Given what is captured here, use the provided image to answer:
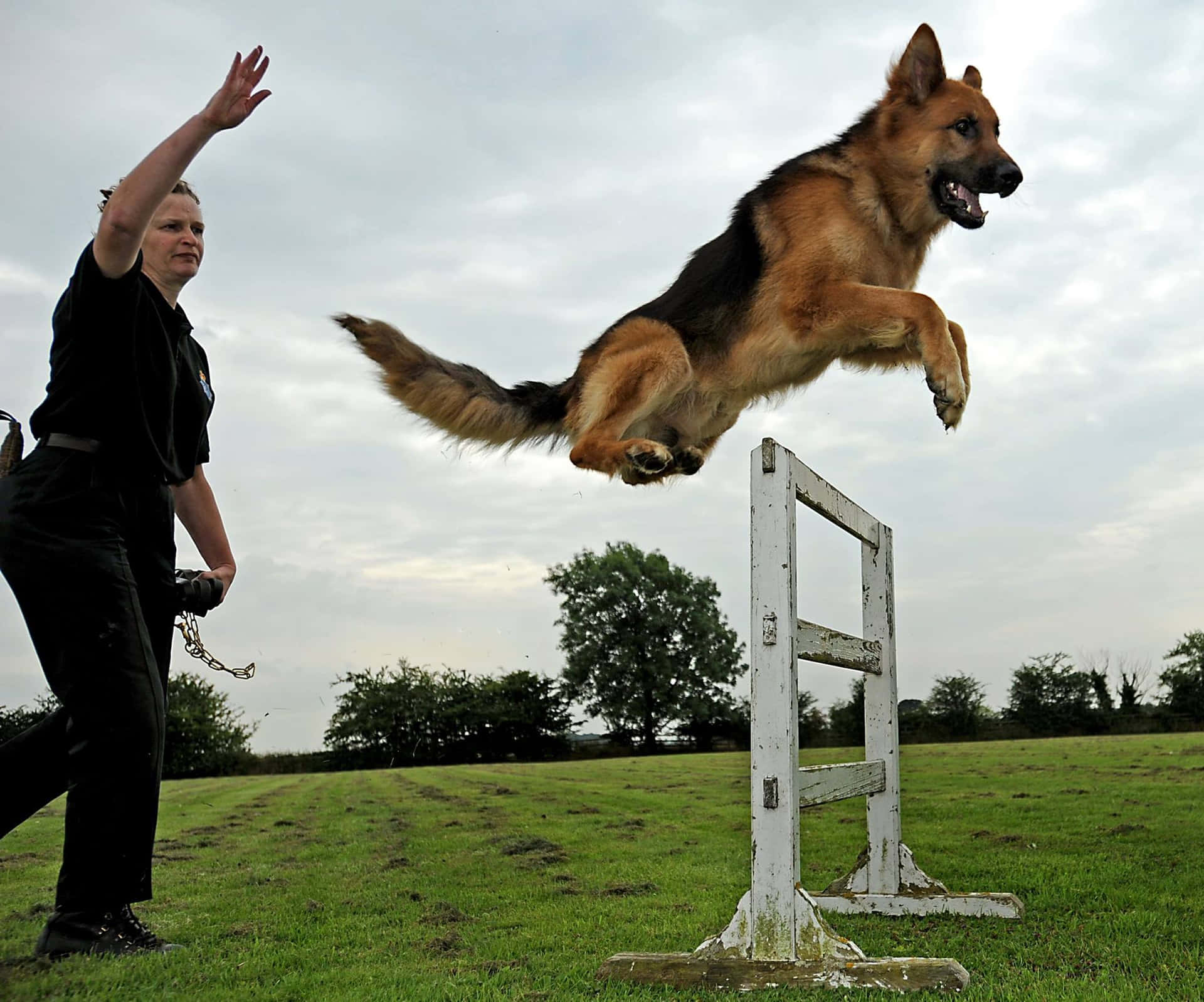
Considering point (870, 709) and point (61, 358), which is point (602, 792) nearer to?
point (870, 709)

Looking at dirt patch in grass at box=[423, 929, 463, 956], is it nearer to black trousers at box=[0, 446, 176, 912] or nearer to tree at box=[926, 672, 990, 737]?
black trousers at box=[0, 446, 176, 912]

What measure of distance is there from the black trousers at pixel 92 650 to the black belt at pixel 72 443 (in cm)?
1

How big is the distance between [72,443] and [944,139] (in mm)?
3531

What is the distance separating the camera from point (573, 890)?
15.6 feet

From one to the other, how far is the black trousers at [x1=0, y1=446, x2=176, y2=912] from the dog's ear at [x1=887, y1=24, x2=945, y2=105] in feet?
11.6

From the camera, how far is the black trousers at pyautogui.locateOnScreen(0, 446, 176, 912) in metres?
2.76

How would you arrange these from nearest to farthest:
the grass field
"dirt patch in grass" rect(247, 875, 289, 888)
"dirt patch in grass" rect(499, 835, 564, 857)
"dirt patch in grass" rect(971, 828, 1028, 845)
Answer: the grass field
"dirt patch in grass" rect(247, 875, 289, 888)
"dirt patch in grass" rect(971, 828, 1028, 845)
"dirt patch in grass" rect(499, 835, 564, 857)

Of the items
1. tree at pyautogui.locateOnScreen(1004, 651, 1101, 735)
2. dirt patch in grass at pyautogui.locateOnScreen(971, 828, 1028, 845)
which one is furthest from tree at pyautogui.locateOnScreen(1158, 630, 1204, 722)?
dirt patch in grass at pyautogui.locateOnScreen(971, 828, 1028, 845)

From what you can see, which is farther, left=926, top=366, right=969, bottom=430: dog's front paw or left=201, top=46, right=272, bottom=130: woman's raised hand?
left=926, top=366, right=969, bottom=430: dog's front paw

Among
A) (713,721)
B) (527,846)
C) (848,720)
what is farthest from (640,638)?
(527,846)

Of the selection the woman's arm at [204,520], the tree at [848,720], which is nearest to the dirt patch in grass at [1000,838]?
the woman's arm at [204,520]

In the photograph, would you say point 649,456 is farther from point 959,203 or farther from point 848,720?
point 848,720

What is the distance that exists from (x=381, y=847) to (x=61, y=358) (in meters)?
4.83

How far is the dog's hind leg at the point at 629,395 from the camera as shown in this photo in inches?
159
